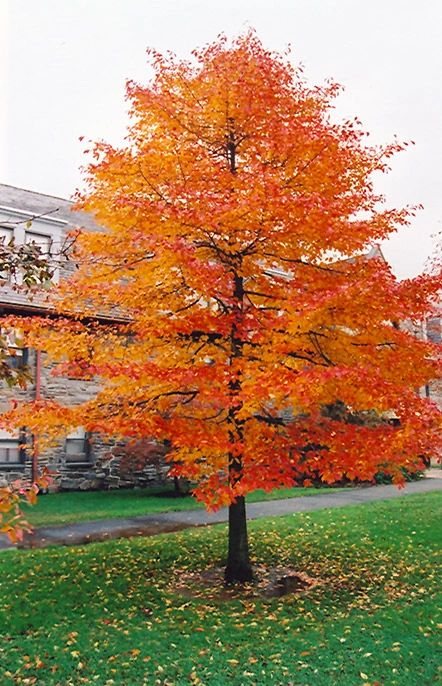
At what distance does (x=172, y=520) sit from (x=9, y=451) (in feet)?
22.0

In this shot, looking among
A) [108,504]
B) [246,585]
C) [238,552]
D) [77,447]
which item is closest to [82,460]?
[77,447]

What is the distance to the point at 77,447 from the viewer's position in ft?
68.3

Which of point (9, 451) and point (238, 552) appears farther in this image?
point (9, 451)

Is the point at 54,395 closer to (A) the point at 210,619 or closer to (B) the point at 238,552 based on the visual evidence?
(B) the point at 238,552

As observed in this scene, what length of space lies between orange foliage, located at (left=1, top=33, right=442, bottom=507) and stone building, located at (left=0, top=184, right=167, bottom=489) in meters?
10.3

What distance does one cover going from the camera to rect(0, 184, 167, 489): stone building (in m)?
18.9

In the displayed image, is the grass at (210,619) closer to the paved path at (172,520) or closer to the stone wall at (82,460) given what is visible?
the paved path at (172,520)

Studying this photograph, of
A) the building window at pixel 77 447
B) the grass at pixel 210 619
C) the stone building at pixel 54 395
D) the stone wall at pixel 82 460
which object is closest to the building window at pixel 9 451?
the stone building at pixel 54 395

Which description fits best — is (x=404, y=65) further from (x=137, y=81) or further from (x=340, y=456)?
(x=340, y=456)

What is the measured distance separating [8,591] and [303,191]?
686cm

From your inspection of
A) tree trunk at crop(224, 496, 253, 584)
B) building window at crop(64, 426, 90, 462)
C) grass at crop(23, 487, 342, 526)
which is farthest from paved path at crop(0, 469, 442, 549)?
building window at crop(64, 426, 90, 462)

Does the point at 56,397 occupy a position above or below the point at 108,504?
above

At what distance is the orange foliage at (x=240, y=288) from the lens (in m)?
7.73

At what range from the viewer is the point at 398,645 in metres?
6.75
